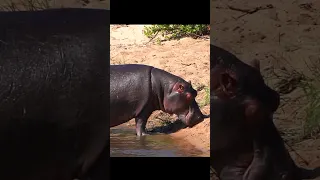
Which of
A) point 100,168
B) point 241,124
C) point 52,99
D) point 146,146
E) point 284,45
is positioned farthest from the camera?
point 146,146

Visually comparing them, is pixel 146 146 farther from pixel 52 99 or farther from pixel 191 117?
pixel 52 99

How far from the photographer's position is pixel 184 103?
266 inches

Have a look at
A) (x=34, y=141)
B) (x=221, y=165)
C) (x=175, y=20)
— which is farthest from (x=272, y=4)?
(x=34, y=141)

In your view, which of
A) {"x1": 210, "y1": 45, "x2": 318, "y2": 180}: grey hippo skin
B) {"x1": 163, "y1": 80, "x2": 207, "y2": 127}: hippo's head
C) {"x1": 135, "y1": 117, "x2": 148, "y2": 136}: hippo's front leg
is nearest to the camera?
{"x1": 210, "y1": 45, "x2": 318, "y2": 180}: grey hippo skin

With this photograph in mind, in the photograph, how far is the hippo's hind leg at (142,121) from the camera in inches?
253

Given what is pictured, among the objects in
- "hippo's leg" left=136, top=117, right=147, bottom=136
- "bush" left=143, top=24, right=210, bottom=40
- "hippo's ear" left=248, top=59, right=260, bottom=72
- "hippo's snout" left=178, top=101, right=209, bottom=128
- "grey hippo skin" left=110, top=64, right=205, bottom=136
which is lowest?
"hippo's leg" left=136, top=117, right=147, bottom=136

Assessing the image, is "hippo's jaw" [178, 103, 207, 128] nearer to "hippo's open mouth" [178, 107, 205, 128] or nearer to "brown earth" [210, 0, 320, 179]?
"hippo's open mouth" [178, 107, 205, 128]

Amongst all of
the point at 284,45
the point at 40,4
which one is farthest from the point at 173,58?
the point at 40,4

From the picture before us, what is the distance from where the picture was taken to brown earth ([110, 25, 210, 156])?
6574 millimetres

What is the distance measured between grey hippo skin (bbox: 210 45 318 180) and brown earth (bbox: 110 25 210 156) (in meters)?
1.29

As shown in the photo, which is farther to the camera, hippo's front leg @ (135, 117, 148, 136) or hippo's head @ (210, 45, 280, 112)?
hippo's front leg @ (135, 117, 148, 136)

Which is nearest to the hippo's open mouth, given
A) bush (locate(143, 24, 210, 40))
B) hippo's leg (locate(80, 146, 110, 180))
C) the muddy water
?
the muddy water

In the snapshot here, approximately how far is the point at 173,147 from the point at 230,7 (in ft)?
5.72

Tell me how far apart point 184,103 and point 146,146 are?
37.3 inches
